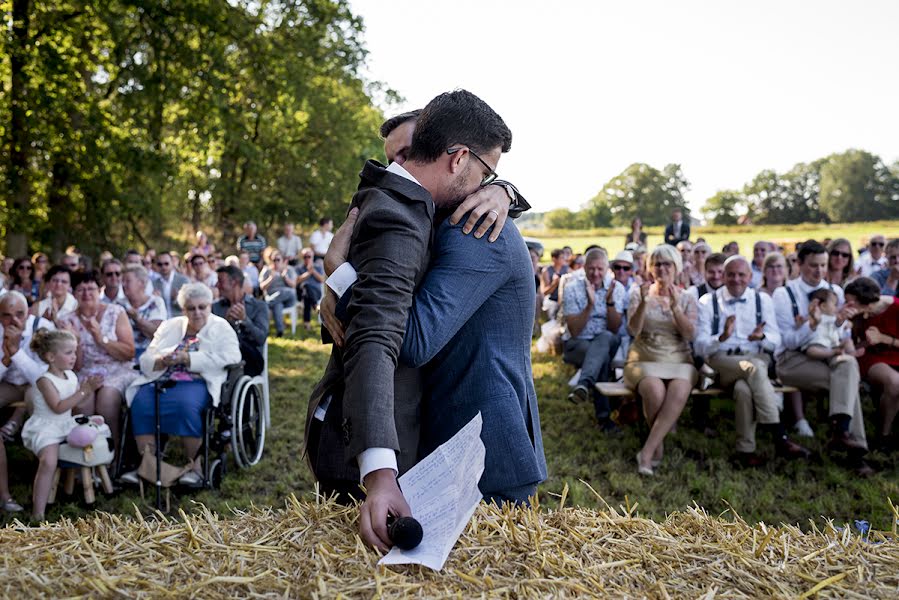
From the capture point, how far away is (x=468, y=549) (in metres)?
1.58

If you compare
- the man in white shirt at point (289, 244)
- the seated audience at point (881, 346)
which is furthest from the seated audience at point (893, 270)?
the man in white shirt at point (289, 244)

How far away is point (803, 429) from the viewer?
7305mm

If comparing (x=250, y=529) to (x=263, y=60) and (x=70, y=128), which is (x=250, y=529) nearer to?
(x=70, y=128)

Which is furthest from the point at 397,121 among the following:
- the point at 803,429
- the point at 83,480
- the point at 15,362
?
the point at 803,429

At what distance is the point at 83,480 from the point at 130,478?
0.36m

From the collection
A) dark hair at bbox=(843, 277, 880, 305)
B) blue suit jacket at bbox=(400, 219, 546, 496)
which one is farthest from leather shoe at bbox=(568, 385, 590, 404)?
blue suit jacket at bbox=(400, 219, 546, 496)

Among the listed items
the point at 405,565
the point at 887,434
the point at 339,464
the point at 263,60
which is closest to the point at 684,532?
the point at 405,565

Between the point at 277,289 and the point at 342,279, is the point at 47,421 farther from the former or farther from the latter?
the point at 277,289

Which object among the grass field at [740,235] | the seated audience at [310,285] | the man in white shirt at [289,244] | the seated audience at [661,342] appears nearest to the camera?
the seated audience at [661,342]

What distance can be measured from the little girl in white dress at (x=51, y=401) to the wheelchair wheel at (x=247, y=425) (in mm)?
1212

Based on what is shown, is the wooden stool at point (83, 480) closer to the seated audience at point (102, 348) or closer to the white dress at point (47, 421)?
the white dress at point (47, 421)

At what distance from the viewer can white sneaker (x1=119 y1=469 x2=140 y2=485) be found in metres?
5.95

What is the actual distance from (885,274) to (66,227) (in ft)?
59.5

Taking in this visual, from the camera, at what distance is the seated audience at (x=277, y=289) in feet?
46.5
